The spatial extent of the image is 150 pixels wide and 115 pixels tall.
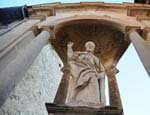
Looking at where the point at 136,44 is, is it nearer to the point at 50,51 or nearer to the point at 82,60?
the point at 82,60

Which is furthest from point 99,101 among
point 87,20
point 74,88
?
point 87,20

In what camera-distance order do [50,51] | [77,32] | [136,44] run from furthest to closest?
[50,51]
[77,32]
[136,44]

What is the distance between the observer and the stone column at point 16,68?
16.2 ft

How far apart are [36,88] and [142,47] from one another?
4.57m

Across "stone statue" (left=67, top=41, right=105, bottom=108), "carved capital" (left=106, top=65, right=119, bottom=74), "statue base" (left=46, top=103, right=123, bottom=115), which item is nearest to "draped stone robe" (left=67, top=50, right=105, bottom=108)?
"stone statue" (left=67, top=41, right=105, bottom=108)

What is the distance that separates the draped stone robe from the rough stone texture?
7.51 feet

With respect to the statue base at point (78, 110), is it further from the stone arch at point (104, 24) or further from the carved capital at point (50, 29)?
the stone arch at point (104, 24)

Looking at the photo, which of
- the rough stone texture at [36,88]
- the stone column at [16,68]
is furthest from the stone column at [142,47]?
the rough stone texture at [36,88]

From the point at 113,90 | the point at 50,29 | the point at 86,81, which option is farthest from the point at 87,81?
the point at 50,29

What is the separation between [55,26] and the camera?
356 inches

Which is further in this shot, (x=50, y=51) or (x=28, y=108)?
(x=50, y=51)

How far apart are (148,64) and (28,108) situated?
4.33m

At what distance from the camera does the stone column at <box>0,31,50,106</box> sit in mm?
4941

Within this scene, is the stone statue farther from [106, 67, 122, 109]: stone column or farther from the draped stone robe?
[106, 67, 122, 109]: stone column
